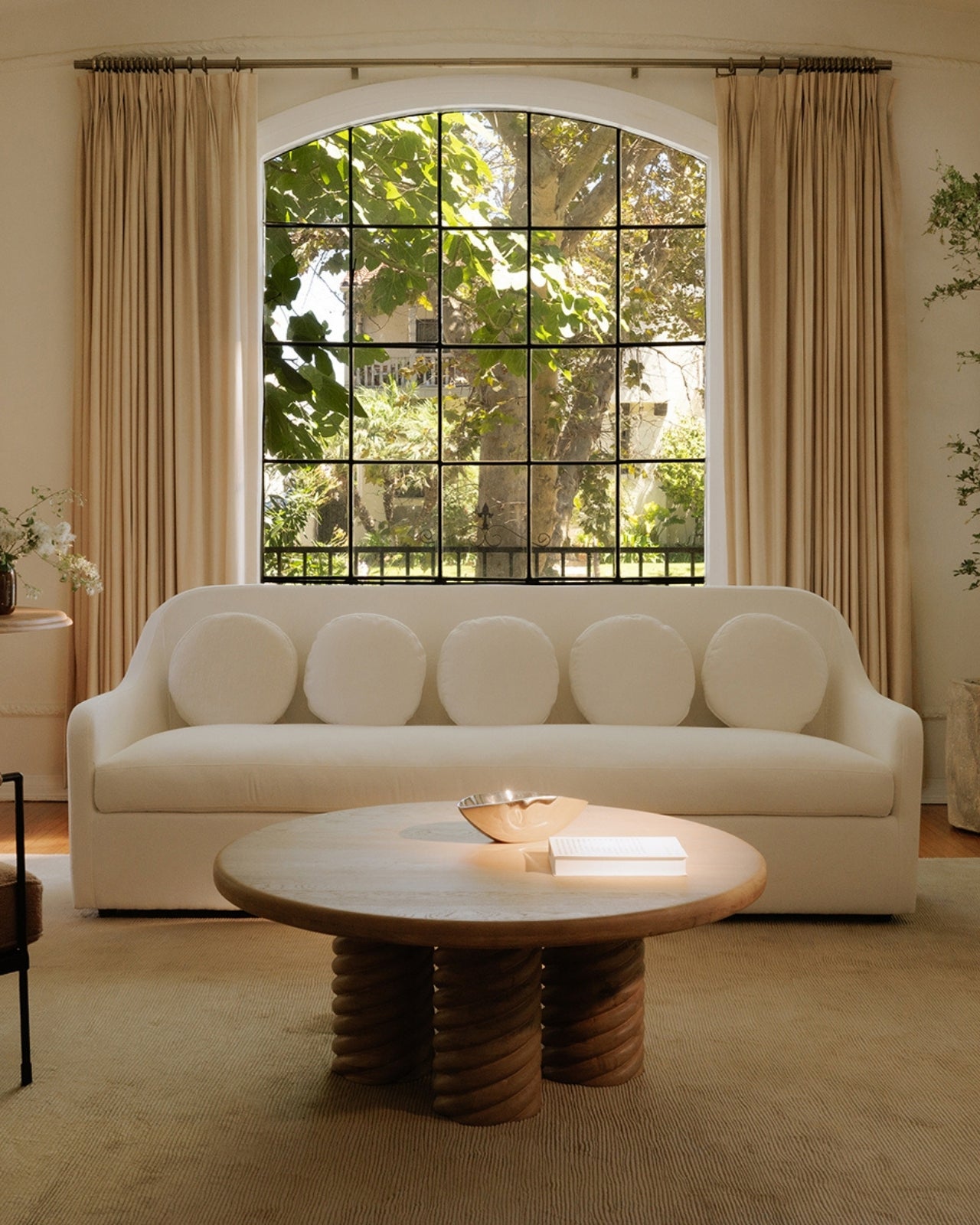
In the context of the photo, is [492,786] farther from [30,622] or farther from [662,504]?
[662,504]

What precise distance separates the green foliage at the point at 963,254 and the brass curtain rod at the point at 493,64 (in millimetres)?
671

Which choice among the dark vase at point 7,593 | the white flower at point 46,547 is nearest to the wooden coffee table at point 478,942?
the dark vase at point 7,593

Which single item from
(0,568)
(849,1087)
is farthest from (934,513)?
(0,568)

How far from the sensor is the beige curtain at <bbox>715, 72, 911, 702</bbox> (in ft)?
15.9

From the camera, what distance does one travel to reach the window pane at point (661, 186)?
16.9 feet

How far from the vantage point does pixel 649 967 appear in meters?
2.73

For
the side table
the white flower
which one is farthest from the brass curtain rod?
the side table

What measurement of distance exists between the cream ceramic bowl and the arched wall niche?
2828 mm

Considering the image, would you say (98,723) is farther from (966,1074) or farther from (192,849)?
(966,1074)

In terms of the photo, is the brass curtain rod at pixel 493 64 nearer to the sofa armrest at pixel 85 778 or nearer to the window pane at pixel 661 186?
the window pane at pixel 661 186

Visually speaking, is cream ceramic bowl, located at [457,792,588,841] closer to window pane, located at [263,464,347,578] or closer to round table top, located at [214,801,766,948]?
round table top, located at [214,801,766,948]

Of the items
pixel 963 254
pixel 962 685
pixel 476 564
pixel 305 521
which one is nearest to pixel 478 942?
→ pixel 962 685

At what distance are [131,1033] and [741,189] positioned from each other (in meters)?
4.10

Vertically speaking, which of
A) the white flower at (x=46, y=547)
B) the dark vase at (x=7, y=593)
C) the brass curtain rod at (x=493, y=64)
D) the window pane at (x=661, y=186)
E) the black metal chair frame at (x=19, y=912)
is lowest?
Answer: the black metal chair frame at (x=19, y=912)
